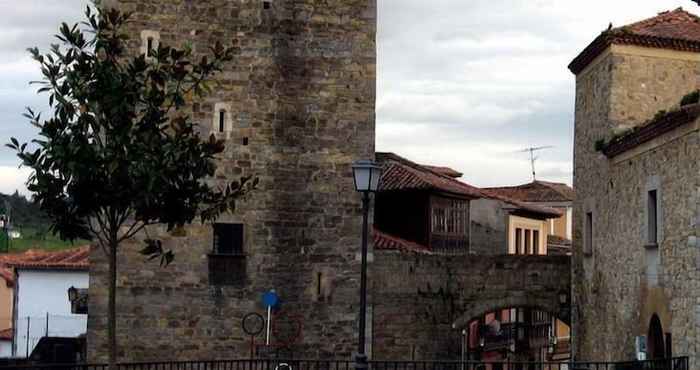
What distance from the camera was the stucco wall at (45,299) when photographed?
47.9 meters

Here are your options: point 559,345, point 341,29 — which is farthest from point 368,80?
point 559,345

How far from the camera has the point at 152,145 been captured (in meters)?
15.5

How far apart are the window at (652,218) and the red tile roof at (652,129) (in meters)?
0.94

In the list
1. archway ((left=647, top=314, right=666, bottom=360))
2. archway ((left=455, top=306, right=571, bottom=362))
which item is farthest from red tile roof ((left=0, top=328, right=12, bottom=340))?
archway ((left=647, top=314, right=666, bottom=360))

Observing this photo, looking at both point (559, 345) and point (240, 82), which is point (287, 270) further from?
point (559, 345)

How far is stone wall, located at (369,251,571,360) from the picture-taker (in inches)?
1091

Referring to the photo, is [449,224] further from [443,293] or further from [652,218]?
[652,218]

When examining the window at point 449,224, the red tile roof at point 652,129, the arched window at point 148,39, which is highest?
the arched window at point 148,39

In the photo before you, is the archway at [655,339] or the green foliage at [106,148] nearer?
the green foliage at [106,148]

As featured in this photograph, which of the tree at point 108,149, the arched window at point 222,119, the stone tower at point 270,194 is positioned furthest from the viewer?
the arched window at point 222,119

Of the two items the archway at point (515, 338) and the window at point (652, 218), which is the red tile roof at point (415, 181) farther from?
the window at point (652, 218)

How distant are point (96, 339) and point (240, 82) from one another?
5.54m

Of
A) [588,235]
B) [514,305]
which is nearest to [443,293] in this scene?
[514,305]

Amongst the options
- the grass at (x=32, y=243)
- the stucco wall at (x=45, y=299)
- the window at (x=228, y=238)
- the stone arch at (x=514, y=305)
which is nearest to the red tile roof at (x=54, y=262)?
the stucco wall at (x=45, y=299)
